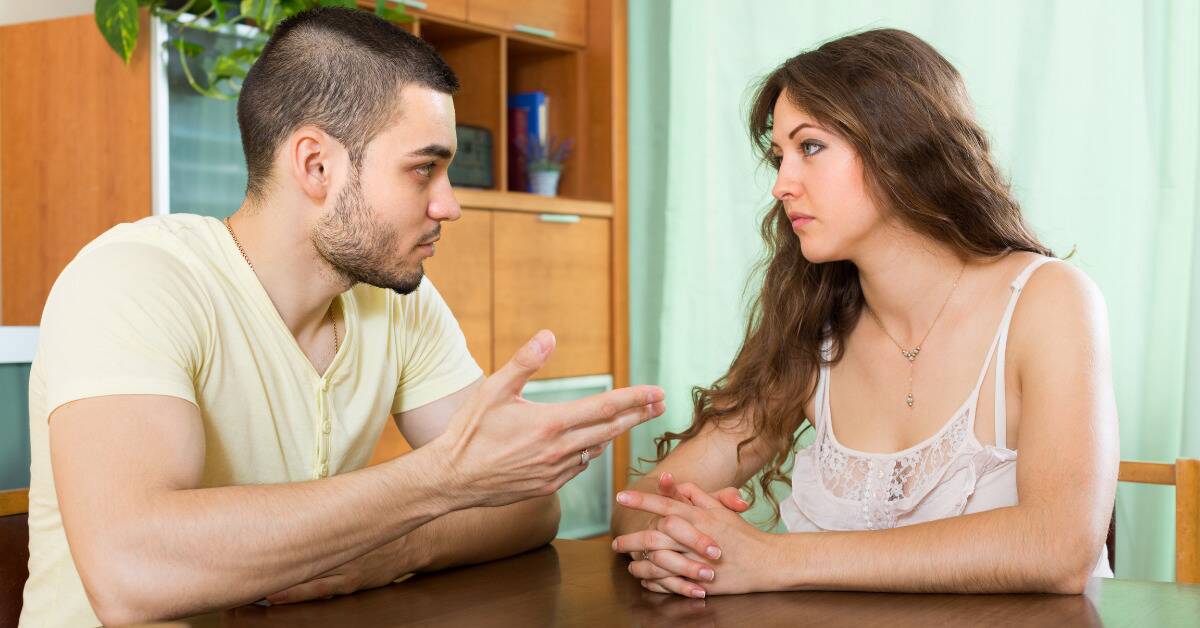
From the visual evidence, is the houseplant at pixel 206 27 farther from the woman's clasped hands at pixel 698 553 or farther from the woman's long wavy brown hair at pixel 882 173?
the woman's clasped hands at pixel 698 553

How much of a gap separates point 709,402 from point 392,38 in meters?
0.73

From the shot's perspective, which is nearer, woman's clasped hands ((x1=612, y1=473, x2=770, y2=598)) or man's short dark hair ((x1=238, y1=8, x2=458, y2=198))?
woman's clasped hands ((x1=612, y1=473, x2=770, y2=598))

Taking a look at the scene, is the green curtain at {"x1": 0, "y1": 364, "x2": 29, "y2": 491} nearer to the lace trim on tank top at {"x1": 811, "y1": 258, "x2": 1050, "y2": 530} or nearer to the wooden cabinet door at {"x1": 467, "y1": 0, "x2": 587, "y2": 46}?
the lace trim on tank top at {"x1": 811, "y1": 258, "x2": 1050, "y2": 530}

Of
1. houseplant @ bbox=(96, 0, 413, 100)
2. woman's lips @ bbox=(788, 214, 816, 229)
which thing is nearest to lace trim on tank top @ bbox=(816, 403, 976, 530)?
woman's lips @ bbox=(788, 214, 816, 229)

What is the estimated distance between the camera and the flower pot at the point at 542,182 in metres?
3.80

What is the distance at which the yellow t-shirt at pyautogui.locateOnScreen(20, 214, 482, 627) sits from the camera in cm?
125

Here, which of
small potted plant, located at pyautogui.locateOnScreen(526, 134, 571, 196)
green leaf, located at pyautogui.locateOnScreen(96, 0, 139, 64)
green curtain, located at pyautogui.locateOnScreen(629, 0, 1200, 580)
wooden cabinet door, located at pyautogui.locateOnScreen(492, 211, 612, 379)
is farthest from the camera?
small potted plant, located at pyautogui.locateOnScreen(526, 134, 571, 196)

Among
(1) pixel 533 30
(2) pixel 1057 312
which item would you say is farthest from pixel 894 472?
(1) pixel 533 30

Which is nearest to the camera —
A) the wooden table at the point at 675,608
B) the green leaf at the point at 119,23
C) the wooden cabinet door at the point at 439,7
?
the wooden table at the point at 675,608

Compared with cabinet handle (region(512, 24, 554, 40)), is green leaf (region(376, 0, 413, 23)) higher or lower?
lower

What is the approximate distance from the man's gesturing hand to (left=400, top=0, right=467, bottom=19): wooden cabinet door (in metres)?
2.25

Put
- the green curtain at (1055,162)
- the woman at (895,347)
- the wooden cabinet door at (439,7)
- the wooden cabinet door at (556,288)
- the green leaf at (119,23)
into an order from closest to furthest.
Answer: the woman at (895,347) < the green leaf at (119,23) < the green curtain at (1055,162) < the wooden cabinet door at (439,7) < the wooden cabinet door at (556,288)

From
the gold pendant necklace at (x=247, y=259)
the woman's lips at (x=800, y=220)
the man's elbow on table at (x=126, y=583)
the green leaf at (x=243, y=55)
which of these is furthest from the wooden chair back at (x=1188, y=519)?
the green leaf at (x=243, y=55)

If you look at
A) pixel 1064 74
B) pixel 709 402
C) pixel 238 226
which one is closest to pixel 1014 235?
pixel 709 402
